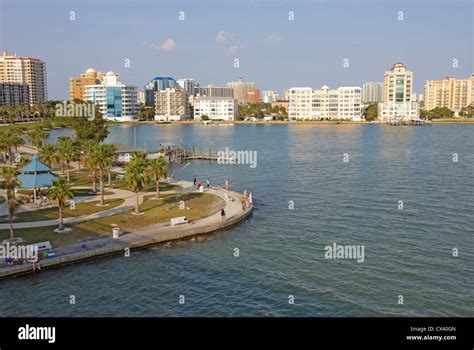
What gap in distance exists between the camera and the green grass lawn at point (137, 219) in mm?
32438

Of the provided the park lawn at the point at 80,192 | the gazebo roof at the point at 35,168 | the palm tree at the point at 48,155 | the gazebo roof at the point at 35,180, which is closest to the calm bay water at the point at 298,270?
the gazebo roof at the point at 35,180

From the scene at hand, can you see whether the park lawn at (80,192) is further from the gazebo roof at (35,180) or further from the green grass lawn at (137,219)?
the green grass lawn at (137,219)

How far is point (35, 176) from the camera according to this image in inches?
1673

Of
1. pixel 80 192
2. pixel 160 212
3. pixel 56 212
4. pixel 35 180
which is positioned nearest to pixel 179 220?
pixel 160 212

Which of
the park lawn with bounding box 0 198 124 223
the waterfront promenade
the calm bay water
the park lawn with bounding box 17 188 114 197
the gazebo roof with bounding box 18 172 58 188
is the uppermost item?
the gazebo roof with bounding box 18 172 58 188

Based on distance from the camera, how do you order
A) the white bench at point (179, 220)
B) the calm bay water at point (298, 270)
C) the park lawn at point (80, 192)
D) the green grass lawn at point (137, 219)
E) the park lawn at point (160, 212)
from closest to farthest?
the calm bay water at point (298, 270), the green grass lawn at point (137, 219), the park lawn at point (160, 212), the white bench at point (179, 220), the park lawn at point (80, 192)

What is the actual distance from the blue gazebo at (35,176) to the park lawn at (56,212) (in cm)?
274

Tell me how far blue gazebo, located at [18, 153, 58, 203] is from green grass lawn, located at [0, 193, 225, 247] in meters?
8.54

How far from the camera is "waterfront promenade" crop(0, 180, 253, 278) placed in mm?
28523

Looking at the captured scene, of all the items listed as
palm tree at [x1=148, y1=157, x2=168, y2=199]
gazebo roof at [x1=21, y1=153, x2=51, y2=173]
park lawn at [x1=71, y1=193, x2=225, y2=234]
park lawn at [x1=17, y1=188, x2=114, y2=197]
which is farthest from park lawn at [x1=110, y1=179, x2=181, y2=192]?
gazebo roof at [x1=21, y1=153, x2=51, y2=173]

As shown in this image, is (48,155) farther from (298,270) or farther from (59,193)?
(298,270)

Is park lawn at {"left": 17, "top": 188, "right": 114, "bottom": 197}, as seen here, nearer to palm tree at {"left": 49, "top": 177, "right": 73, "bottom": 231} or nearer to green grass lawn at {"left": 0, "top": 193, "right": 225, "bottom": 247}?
green grass lawn at {"left": 0, "top": 193, "right": 225, "bottom": 247}
